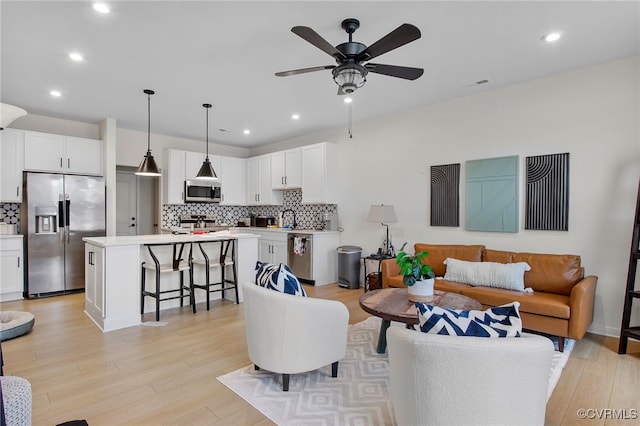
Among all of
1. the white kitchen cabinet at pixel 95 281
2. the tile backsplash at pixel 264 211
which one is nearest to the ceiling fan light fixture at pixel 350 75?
the white kitchen cabinet at pixel 95 281

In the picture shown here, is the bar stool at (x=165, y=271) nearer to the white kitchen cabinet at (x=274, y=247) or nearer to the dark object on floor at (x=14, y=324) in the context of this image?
the dark object on floor at (x=14, y=324)

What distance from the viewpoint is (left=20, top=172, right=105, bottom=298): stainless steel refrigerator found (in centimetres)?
488

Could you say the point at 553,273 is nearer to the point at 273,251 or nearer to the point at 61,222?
the point at 273,251

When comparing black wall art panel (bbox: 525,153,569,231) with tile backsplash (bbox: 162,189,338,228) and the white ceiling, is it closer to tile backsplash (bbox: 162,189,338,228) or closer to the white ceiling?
the white ceiling

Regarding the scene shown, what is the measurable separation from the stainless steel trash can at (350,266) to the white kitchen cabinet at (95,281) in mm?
3327

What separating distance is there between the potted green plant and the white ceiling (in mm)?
1914

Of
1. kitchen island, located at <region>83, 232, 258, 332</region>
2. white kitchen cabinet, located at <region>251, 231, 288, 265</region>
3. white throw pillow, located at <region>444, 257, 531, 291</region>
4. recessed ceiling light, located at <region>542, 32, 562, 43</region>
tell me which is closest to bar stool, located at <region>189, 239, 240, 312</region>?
kitchen island, located at <region>83, 232, 258, 332</region>

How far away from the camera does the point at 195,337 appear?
3.45 meters

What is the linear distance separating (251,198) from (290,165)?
1.44 m

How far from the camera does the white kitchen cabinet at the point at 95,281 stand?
3.65 m

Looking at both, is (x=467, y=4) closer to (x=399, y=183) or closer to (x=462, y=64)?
(x=462, y=64)

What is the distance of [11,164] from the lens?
4863mm

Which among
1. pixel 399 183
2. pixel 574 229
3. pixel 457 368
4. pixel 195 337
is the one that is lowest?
pixel 195 337

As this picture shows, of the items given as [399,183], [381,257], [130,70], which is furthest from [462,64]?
[130,70]
